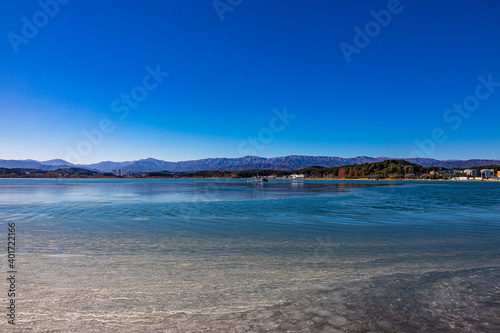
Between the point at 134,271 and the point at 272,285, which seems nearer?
the point at 272,285

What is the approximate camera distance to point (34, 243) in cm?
1020

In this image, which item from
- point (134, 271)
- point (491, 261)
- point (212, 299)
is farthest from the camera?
point (491, 261)

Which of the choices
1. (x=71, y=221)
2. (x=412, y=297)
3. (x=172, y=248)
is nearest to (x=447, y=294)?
(x=412, y=297)

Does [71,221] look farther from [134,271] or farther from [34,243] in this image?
[134,271]

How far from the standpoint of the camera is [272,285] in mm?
6062

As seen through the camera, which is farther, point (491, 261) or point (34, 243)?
point (34, 243)

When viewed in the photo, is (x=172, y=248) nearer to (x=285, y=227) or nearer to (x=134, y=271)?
(x=134, y=271)

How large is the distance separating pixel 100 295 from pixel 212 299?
2.05 meters

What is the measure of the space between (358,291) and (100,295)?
15.7 feet

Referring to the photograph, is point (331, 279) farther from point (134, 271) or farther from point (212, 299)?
point (134, 271)

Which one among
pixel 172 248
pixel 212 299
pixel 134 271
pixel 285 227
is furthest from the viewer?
pixel 285 227

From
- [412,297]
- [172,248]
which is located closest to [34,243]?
[172,248]

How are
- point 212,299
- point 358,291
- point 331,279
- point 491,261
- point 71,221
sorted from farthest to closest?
1. point 71,221
2. point 491,261
3. point 331,279
4. point 358,291
5. point 212,299

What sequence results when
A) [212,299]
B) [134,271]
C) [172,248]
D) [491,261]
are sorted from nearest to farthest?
[212,299] → [134,271] → [491,261] → [172,248]
